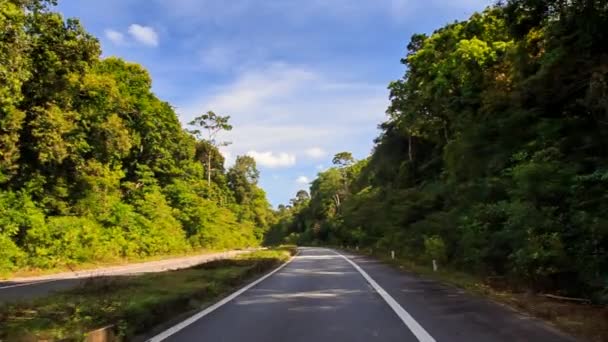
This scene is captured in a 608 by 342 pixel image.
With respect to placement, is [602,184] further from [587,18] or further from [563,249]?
[587,18]

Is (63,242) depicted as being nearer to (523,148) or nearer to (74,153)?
(74,153)

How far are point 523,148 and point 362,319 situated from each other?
421 inches

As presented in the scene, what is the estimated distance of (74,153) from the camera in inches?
1347

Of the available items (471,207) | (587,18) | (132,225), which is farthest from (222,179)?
(587,18)

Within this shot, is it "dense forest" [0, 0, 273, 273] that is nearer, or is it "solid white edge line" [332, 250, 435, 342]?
"solid white edge line" [332, 250, 435, 342]

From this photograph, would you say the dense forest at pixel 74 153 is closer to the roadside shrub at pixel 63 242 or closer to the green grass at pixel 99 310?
the roadside shrub at pixel 63 242

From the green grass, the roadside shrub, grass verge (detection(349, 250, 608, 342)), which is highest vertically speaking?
the roadside shrub

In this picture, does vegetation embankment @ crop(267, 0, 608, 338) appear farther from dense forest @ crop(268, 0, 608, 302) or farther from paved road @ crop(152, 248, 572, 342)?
paved road @ crop(152, 248, 572, 342)

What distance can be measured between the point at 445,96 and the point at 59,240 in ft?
78.8

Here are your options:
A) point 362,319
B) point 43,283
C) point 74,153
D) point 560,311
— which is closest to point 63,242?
point 74,153

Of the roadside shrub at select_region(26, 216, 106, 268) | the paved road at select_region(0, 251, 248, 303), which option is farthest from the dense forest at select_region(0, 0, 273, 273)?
the paved road at select_region(0, 251, 248, 303)

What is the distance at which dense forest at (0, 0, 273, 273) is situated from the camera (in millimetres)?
26578

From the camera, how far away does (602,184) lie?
38.2ft

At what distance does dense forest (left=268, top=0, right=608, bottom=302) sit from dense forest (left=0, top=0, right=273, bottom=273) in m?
17.2
